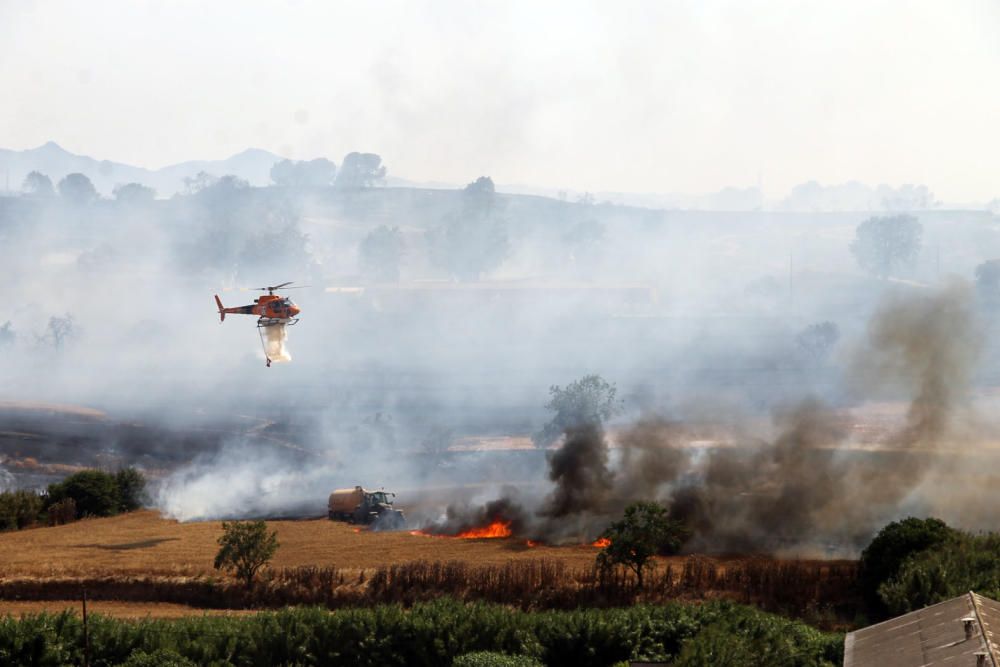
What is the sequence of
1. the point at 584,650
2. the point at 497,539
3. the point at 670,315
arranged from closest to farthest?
the point at 584,650, the point at 497,539, the point at 670,315

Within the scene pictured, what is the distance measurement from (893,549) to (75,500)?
48.6 meters

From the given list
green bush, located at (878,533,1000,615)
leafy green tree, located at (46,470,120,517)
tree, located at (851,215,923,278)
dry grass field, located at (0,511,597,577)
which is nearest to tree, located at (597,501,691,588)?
dry grass field, located at (0,511,597,577)

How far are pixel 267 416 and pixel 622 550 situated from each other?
258 ft

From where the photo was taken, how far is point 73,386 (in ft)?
443

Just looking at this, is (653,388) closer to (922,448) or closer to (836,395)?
(836,395)

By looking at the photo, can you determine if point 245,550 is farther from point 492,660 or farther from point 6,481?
point 6,481

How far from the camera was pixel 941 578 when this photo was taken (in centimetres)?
3744

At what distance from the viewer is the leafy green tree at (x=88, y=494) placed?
222 ft

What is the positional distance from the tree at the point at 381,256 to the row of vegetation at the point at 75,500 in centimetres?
12020

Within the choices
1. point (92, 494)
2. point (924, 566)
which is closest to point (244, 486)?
point (92, 494)

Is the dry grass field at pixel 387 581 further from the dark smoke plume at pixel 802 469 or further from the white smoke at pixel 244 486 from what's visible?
the white smoke at pixel 244 486

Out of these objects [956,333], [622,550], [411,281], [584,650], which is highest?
Answer: [411,281]

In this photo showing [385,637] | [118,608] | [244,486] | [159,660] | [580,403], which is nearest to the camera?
[159,660]

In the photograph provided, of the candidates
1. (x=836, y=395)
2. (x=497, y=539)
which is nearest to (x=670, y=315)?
(x=836, y=395)
